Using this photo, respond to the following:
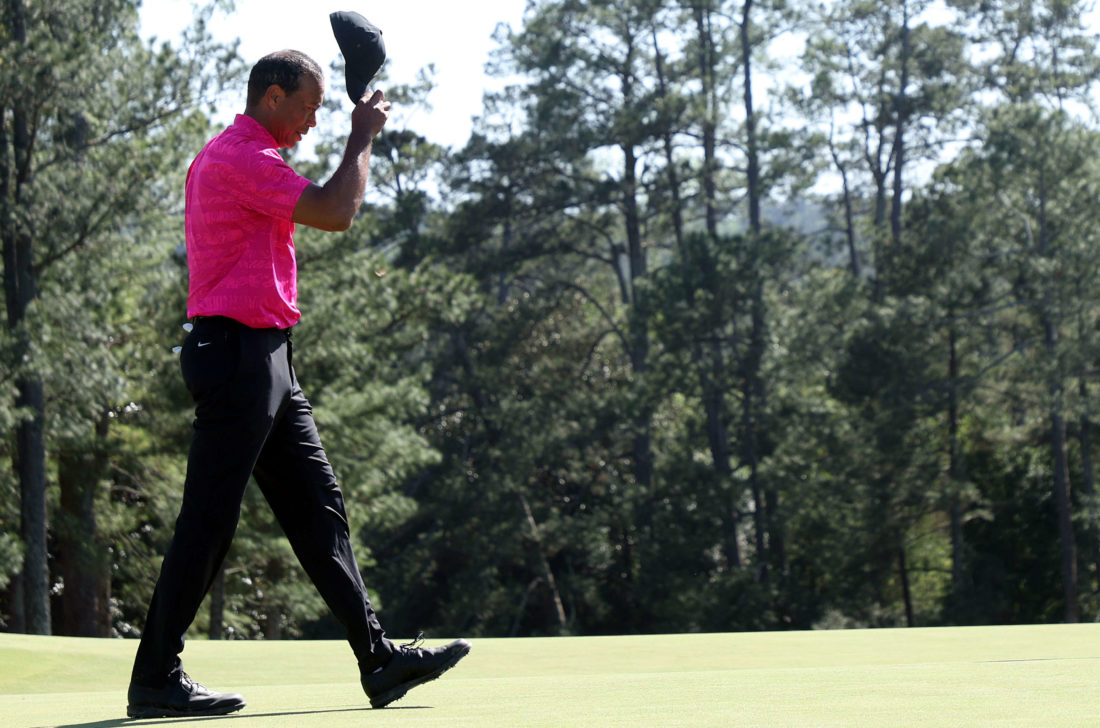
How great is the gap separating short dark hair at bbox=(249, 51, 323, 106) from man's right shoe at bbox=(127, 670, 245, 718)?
4.77 feet

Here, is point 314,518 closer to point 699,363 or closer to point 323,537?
point 323,537

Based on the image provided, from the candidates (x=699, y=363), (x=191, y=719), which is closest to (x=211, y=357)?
(x=191, y=719)

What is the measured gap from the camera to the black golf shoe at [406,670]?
3.35 metres

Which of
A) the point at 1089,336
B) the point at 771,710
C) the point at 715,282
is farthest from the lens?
the point at 715,282

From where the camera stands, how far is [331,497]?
11.7 ft

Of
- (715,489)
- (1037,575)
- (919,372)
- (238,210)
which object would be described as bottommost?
(1037,575)

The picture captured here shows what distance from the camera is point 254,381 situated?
3312mm

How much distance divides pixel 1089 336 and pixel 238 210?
25.5 metres

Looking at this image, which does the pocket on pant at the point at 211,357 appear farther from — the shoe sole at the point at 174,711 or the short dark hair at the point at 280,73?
the shoe sole at the point at 174,711

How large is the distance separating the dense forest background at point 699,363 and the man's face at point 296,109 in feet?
52.8

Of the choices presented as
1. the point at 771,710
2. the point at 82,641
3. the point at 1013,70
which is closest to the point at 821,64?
the point at 1013,70

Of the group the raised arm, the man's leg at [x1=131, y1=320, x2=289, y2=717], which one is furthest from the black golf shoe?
the raised arm

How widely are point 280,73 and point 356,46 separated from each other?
0.20m

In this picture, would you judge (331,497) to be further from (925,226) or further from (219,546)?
(925,226)
